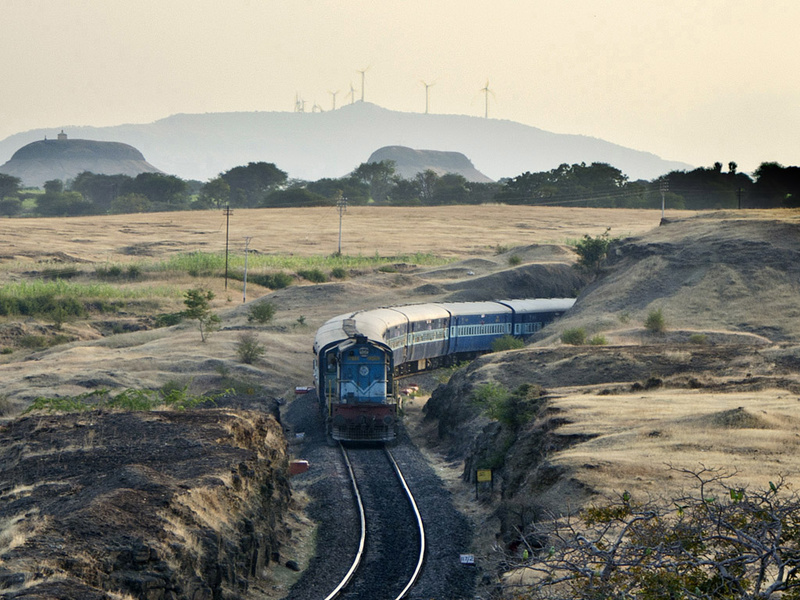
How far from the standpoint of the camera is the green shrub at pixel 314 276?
85312 mm

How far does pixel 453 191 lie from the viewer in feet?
555

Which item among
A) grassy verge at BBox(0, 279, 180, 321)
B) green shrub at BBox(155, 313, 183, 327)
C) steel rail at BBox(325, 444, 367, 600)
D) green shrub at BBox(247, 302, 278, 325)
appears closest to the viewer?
steel rail at BBox(325, 444, 367, 600)

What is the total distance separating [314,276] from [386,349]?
5379cm

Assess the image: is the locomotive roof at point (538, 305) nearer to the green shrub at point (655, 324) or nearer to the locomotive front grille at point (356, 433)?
the green shrub at point (655, 324)

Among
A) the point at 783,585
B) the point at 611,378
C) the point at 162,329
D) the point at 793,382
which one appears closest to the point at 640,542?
the point at 783,585

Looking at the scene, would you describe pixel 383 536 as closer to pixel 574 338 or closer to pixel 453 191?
pixel 574 338

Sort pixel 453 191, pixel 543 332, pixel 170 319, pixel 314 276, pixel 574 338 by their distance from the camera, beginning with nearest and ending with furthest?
pixel 574 338
pixel 543 332
pixel 170 319
pixel 314 276
pixel 453 191

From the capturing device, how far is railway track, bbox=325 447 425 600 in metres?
18.5

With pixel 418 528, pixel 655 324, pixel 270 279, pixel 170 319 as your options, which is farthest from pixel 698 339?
pixel 270 279

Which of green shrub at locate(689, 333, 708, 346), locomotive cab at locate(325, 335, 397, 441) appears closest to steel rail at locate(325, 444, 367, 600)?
locomotive cab at locate(325, 335, 397, 441)

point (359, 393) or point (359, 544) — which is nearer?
point (359, 544)

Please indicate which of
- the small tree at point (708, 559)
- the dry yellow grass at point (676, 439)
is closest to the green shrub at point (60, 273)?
the dry yellow grass at point (676, 439)

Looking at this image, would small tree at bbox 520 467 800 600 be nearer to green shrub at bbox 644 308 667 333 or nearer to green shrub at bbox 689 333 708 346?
green shrub at bbox 689 333 708 346

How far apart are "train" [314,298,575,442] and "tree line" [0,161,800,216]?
73.7 meters
